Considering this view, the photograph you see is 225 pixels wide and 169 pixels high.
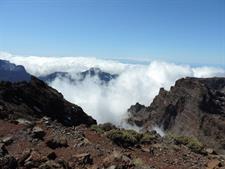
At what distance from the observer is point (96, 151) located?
23859 mm

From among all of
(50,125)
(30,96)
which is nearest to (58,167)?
(50,125)

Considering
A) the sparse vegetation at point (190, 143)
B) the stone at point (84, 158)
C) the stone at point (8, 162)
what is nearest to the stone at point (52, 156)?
the stone at point (84, 158)

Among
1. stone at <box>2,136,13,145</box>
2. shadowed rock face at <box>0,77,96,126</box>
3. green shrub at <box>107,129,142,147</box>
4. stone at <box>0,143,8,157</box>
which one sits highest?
stone at <box>0,143,8,157</box>

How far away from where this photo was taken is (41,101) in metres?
50.3

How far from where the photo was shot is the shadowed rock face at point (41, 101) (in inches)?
1773

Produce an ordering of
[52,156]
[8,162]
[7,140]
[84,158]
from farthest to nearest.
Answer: [7,140] < [52,156] < [84,158] < [8,162]

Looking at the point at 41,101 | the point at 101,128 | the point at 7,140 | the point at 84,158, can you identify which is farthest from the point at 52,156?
the point at 41,101

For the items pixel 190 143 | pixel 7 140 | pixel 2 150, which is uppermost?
pixel 2 150

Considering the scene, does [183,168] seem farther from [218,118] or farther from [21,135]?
[218,118]

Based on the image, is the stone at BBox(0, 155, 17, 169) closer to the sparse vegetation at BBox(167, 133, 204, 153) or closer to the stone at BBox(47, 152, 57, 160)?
the stone at BBox(47, 152, 57, 160)

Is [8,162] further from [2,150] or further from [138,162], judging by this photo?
[138,162]

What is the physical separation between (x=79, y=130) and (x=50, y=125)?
2.02 metres

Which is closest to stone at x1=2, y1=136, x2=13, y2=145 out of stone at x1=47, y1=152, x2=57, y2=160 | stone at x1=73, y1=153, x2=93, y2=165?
stone at x1=47, y1=152, x2=57, y2=160

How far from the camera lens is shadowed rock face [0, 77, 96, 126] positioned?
148ft
